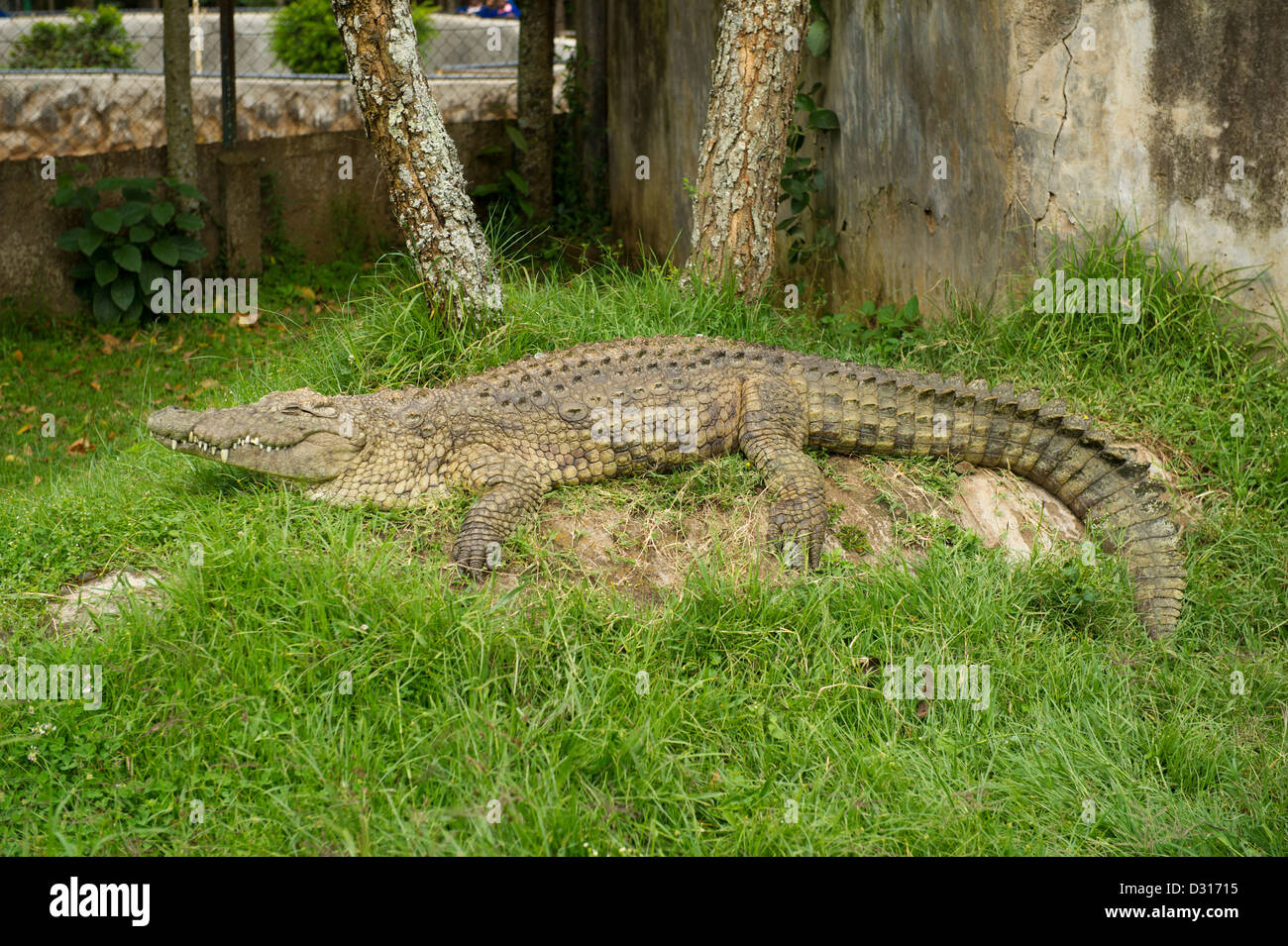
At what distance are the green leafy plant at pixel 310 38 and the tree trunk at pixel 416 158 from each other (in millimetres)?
10657

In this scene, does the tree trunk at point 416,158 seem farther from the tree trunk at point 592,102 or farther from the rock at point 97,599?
the tree trunk at point 592,102

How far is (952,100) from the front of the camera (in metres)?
7.00

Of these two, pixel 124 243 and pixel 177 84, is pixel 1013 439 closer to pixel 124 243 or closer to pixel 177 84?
pixel 124 243

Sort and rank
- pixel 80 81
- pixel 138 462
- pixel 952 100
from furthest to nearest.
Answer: pixel 80 81
pixel 952 100
pixel 138 462

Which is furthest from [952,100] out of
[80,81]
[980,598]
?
[80,81]

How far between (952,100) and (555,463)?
138 inches

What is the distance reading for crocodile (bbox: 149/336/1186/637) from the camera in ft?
17.2

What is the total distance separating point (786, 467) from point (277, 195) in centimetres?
642

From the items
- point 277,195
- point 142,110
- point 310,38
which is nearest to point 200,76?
point 142,110

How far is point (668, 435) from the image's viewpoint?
5.78m

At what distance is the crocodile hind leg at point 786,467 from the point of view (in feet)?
17.4

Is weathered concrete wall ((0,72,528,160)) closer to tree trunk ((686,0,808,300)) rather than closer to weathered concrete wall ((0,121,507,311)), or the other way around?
weathered concrete wall ((0,121,507,311))

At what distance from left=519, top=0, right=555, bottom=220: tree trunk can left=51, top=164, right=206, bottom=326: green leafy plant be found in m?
3.37

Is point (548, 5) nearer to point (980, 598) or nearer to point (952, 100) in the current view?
point (952, 100)
